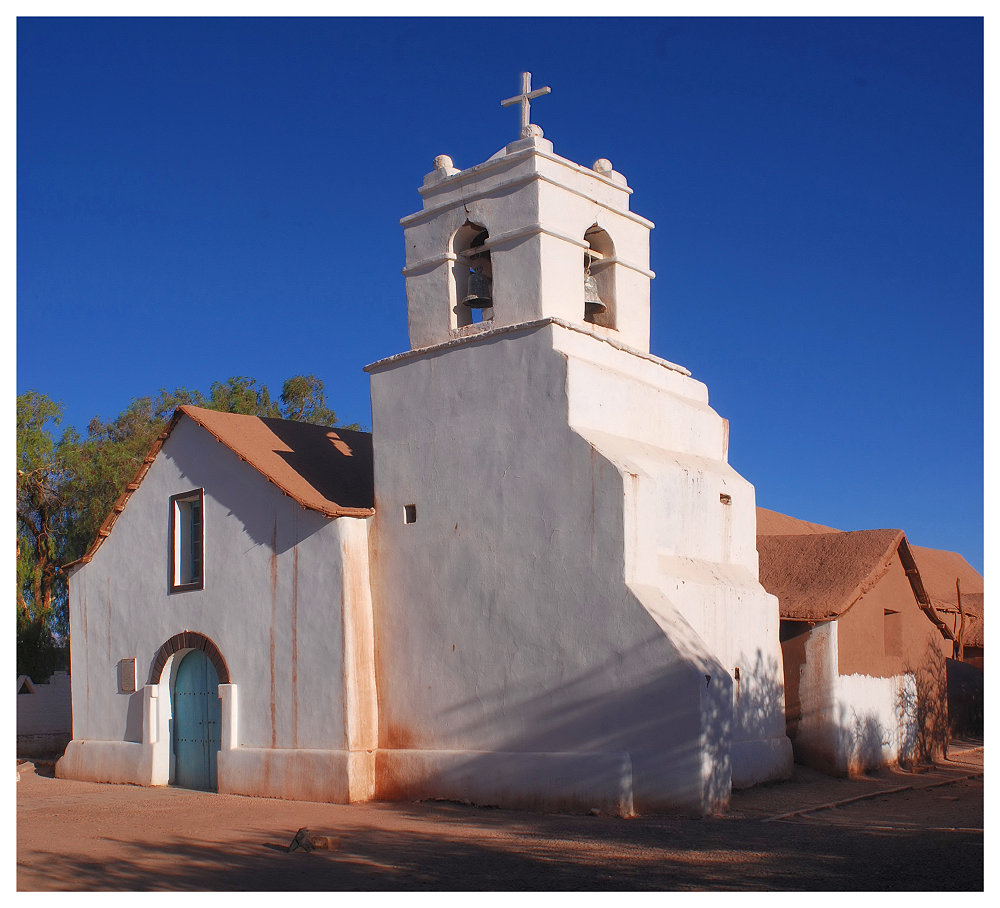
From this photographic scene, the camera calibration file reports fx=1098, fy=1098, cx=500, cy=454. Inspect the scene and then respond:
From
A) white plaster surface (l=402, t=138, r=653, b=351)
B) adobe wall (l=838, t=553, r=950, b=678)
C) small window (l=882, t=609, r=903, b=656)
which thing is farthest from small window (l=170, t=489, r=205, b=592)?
small window (l=882, t=609, r=903, b=656)

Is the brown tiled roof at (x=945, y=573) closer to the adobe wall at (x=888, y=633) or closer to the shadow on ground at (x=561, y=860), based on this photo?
the adobe wall at (x=888, y=633)

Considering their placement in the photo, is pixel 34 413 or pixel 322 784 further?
pixel 34 413

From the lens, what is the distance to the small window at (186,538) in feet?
A: 50.8

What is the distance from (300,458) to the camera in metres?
15.8

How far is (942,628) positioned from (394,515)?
28.5ft

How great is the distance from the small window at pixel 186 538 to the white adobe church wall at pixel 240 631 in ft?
0.56

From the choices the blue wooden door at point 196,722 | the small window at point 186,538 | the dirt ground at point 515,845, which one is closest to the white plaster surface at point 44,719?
the blue wooden door at point 196,722

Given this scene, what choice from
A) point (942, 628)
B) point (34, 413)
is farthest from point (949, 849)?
point (34, 413)

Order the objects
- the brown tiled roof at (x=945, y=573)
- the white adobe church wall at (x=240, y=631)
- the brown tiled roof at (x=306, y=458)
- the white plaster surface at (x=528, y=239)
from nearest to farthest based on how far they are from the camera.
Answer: the white plaster surface at (x=528, y=239) → the white adobe church wall at (x=240, y=631) → the brown tiled roof at (x=306, y=458) → the brown tiled roof at (x=945, y=573)

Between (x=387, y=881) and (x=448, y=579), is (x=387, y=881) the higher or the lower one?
the lower one

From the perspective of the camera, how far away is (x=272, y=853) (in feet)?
30.8

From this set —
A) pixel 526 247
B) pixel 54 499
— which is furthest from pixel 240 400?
pixel 526 247

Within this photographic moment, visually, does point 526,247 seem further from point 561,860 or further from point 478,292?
point 561,860

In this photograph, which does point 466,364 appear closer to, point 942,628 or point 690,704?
point 690,704
